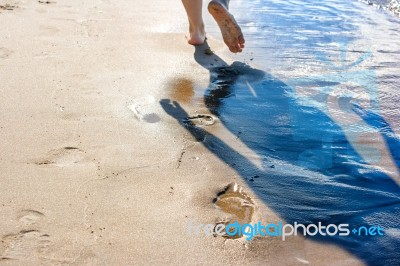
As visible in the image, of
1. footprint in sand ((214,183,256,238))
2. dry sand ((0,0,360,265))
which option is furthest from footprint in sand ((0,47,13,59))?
footprint in sand ((214,183,256,238))

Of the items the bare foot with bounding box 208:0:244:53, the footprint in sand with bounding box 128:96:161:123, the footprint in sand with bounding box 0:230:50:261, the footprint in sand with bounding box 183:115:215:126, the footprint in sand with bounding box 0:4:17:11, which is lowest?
the footprint in sand with bounding box 0:230:50:261

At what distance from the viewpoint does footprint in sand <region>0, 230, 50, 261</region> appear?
1366 mm

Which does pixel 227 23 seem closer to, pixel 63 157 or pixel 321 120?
pixel 321 120

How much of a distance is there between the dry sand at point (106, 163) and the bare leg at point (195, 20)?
0.15m

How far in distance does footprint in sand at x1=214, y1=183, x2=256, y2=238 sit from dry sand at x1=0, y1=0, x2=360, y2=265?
0.03m

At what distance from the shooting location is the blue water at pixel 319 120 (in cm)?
166

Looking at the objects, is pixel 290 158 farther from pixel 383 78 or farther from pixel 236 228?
pixel 383 78

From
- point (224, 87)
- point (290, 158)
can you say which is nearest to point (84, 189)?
point (290, 158)

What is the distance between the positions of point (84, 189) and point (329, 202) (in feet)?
3.08

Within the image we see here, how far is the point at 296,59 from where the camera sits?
308 cm

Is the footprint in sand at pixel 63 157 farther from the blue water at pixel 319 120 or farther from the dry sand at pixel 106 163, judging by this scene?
the blue water at pixel 319 120

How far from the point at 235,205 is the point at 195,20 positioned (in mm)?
1964

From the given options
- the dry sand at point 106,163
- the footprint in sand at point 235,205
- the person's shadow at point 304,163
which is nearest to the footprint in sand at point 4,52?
the dry sand at point 106,163

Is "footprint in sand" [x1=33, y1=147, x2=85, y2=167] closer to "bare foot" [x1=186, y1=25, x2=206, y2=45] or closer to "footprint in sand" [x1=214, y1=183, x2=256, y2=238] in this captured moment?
"footprint in sand" [x1=214, y1=183, x2=256, y2=238]
